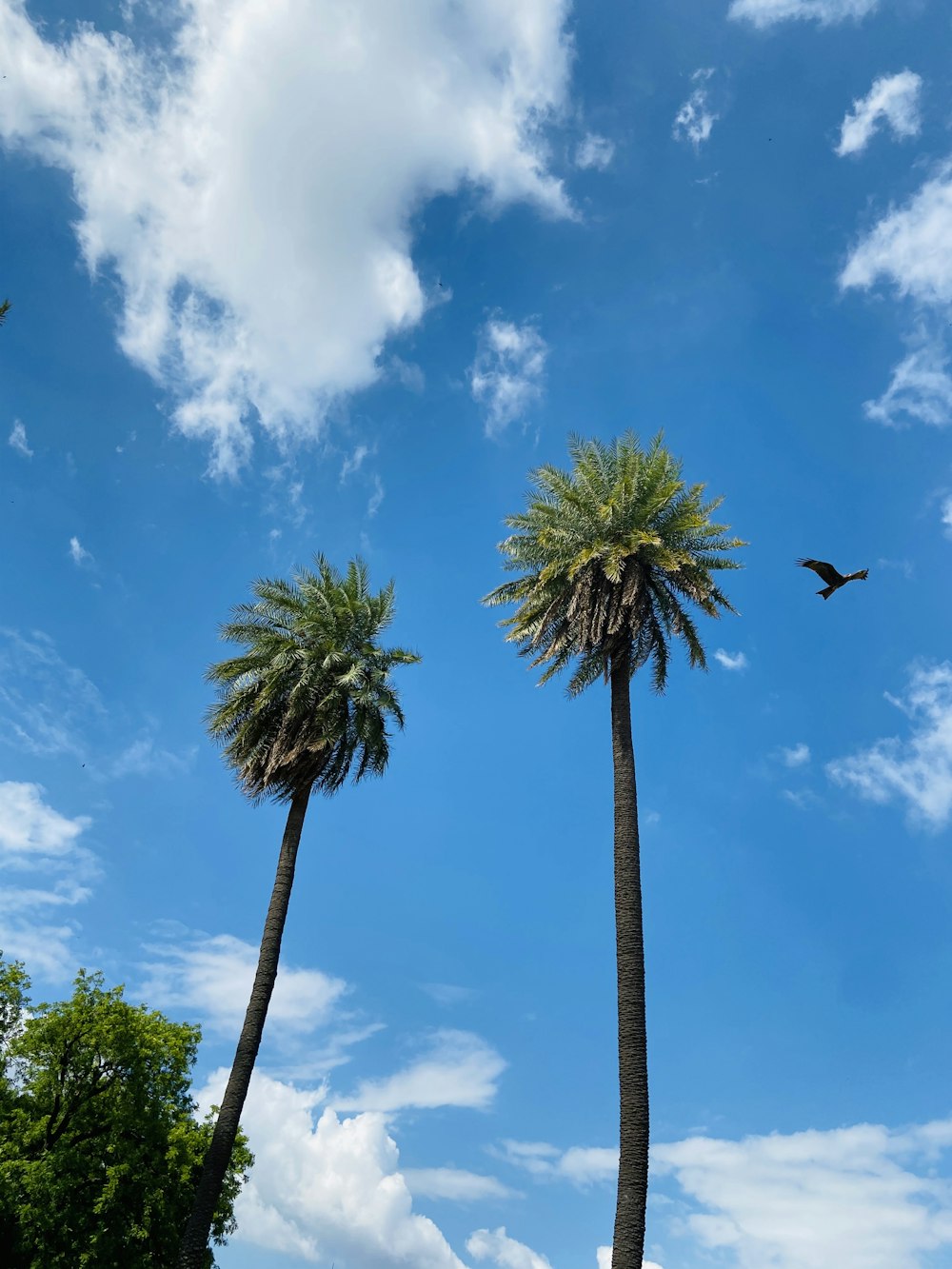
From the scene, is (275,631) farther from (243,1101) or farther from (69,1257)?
(69,1257)

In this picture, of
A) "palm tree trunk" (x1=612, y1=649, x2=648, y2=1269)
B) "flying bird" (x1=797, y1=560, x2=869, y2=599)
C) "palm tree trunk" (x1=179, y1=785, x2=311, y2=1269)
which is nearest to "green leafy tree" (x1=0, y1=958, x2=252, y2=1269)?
"palm tree trunk" (x1=179, y1=785, x2=311, y2=1269)

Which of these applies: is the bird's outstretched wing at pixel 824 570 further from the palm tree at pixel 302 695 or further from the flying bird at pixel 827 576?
the palm tree at pixel 302 695

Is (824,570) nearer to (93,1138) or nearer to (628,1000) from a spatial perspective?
(628,1000)

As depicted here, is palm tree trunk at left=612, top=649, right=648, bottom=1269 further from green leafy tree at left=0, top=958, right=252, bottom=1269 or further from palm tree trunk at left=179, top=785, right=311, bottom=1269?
green leafy tree at left=0, top=958, right=252, bottom=1269

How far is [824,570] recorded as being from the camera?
22.1 metres

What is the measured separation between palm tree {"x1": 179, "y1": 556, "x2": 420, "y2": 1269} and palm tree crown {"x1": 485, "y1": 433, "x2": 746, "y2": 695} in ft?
17.5

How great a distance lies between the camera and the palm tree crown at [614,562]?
2583cm

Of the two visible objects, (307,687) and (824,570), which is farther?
(307,687)

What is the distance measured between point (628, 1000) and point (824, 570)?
10.3 meters

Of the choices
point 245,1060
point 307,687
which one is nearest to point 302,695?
point 307,687

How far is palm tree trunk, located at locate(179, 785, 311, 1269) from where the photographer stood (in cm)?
2288

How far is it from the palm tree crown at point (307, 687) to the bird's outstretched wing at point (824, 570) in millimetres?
13394

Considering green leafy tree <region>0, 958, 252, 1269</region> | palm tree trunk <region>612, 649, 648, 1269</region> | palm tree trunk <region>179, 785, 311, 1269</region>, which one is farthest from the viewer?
green leafy tree <region>0, 958, 252, 1269</region>

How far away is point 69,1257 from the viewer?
2861 cm
